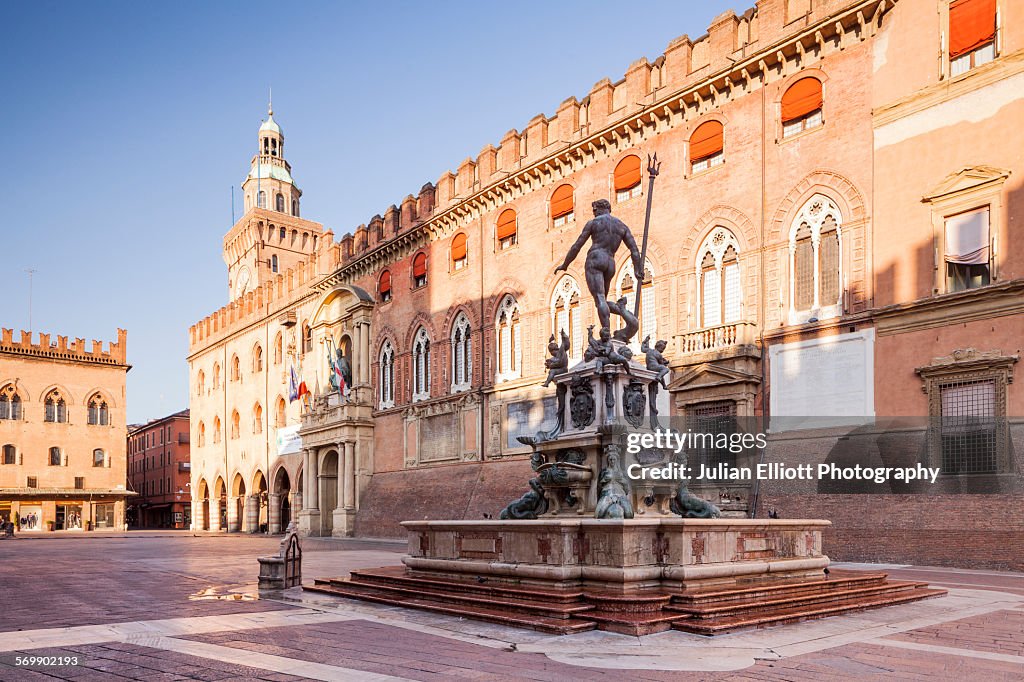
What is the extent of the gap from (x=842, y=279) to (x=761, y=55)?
6.29 m

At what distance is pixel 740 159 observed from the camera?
23.5 metres

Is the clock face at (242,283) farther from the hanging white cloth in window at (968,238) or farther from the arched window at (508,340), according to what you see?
the hanging white cloth in window at (968,238)

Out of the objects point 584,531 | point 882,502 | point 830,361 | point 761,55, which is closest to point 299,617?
point 584,531

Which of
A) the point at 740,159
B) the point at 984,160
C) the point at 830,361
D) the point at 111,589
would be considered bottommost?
the point at 111,589

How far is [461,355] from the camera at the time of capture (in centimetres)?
3372

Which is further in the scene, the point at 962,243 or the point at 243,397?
the point at 243,397

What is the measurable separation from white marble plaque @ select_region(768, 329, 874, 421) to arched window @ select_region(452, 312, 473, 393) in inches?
541

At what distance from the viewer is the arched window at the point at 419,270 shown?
36312mm

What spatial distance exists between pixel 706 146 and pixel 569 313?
6.89 metres

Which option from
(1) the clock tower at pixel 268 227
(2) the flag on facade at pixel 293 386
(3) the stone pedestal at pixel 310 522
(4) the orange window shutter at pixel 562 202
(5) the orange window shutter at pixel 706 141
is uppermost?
(1) the clock tower at pixel 268 227

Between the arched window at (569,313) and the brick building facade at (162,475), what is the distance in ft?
174

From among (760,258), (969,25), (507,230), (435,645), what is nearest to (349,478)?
(507,230)

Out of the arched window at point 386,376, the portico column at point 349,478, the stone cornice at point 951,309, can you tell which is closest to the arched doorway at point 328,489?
the portico column at point 349,478

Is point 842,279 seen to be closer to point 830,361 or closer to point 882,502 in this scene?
point 830,361
